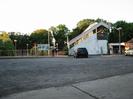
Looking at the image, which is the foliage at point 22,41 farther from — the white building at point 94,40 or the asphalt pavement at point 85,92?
the asphalt pavement at point 85,92

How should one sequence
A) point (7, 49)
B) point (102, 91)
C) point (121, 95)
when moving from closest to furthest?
point (121, 95)
point (102, 91)
point (7, 49)

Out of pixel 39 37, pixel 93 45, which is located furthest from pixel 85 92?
pixel 39 37

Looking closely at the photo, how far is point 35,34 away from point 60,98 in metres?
110

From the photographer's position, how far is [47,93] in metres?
9.19

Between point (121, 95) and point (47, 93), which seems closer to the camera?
point (121, 95)

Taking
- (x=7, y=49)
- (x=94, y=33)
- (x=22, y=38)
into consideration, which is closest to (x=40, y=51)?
(x=7, y=49)

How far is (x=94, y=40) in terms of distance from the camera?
66312 millimetres

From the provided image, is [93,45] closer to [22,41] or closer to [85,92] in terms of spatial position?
[22,41]

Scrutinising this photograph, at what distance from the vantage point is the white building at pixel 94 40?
65750 mm

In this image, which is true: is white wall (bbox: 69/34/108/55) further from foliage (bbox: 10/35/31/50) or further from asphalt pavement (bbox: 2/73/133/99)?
asphalt pavement (bbox: 2/73/133/99)

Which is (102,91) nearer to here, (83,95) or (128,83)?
(83,95)

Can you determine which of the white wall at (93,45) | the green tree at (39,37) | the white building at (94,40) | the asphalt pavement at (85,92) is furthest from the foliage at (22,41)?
the asphalt pavement at (85,92)

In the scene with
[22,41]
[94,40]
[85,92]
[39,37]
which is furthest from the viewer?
[39,37]

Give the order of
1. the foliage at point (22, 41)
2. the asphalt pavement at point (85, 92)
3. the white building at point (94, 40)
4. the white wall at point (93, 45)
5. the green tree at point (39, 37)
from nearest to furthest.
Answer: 1. the asphalt pavement at point (85, 92)
2. the white wall at point (93, 45)
3. the white building at point (94, 40)
4. the foliage at point (22, 41)
5. the green tree at point (39, 37)
